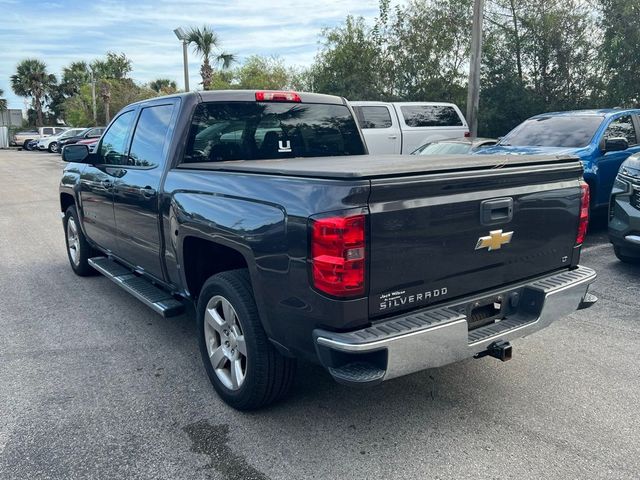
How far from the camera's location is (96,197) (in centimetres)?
554

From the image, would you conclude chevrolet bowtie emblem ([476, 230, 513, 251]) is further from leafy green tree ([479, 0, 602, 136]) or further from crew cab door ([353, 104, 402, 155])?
leafy green tree ([479, 0, 602, 136])

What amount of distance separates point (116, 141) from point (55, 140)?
37.6m

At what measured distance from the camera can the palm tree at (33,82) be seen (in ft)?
197

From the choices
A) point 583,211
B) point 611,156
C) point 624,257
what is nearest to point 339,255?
point 583,211

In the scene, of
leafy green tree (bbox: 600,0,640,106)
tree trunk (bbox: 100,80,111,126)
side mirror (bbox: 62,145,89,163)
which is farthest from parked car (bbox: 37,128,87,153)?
side mirror (bbox: 62,145,89,163)

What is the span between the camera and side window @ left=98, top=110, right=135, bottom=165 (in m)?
5.07

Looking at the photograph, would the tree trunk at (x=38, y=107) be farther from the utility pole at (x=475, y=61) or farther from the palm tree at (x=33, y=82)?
the utility pole at (x=475, y=61)

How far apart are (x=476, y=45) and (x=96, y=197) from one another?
37.5 feet

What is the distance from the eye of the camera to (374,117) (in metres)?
13.6

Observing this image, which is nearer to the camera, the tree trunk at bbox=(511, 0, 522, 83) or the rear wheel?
the rear wheel

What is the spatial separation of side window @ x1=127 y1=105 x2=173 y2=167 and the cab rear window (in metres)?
0.31

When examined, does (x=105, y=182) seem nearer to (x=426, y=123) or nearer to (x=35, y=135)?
(x=426, y=123)

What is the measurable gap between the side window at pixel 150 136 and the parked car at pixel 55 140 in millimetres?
33766

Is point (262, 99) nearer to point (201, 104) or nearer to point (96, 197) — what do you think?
point (201, 104)
